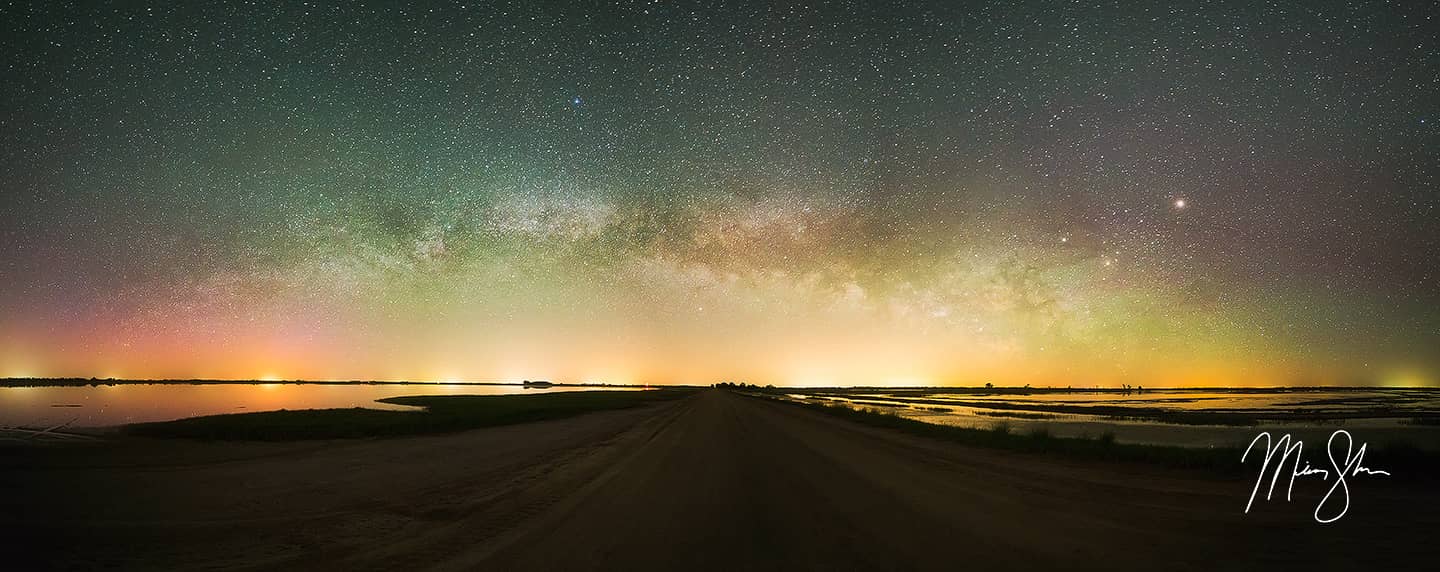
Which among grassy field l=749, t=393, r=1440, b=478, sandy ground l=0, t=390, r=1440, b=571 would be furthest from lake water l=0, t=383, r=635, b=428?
grassy field l=749, t=393, r=1440, b=478

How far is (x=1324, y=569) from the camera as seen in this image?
5926 millimetres

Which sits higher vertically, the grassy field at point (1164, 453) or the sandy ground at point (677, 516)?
the sandy ground at point (677, 516)

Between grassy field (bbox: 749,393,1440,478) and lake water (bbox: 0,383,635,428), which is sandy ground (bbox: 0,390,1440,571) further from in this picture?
lake water (bbox: 0,383,635,428)

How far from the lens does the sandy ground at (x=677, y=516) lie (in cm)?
655

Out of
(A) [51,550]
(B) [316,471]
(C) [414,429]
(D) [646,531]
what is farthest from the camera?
(C) [414,429]

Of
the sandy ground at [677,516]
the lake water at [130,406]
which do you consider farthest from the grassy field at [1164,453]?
the lake water at [130,406]

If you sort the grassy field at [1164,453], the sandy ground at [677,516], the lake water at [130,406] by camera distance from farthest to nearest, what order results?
1. the lake water at [130,406]
2. the grassy field at [1164,453]
3. the sandy ground at [677,516]

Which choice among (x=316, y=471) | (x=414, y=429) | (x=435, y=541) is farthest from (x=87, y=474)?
(x=414, y=429)

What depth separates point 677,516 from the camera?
877cm

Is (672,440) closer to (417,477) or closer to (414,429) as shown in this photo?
(417,477)

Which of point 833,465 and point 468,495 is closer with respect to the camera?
point 468,495

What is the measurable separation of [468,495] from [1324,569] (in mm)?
11953

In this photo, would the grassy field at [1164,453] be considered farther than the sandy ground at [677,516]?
Yes

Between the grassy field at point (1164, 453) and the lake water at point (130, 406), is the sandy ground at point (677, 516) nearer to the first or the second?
the grassy field at point (1164, 453)
